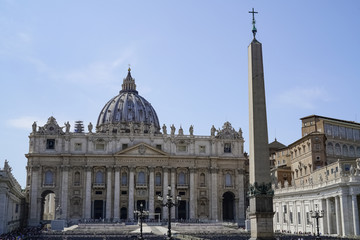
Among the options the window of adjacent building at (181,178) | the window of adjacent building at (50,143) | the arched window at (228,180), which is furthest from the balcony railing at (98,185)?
the arched window at (228,180)

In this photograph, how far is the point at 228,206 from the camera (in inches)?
3600

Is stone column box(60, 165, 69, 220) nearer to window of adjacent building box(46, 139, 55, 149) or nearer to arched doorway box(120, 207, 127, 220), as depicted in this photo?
window of adjacent building box(46, 139, 55, 149)

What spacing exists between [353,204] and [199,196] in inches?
1719

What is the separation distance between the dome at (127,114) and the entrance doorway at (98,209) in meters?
26.5

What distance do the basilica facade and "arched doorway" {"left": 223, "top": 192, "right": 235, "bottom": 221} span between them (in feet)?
3.96

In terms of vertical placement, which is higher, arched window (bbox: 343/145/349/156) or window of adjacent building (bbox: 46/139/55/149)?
window of adjacent building (bbox: 46/139/55/149)

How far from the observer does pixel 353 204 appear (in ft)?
145

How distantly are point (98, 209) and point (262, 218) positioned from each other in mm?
65592

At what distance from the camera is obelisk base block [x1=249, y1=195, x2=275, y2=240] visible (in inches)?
870

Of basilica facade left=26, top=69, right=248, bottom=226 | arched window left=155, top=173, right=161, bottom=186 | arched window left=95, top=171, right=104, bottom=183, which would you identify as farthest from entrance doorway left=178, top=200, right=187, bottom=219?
arched window left=95, top=171, right=104, bottom=183

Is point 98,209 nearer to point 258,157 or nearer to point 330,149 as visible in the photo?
point 330,149

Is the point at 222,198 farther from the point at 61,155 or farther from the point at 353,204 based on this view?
the point at 353,204

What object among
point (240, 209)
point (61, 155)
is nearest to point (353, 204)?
point (240, 209)

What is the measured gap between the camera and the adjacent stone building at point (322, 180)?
4494 cm
